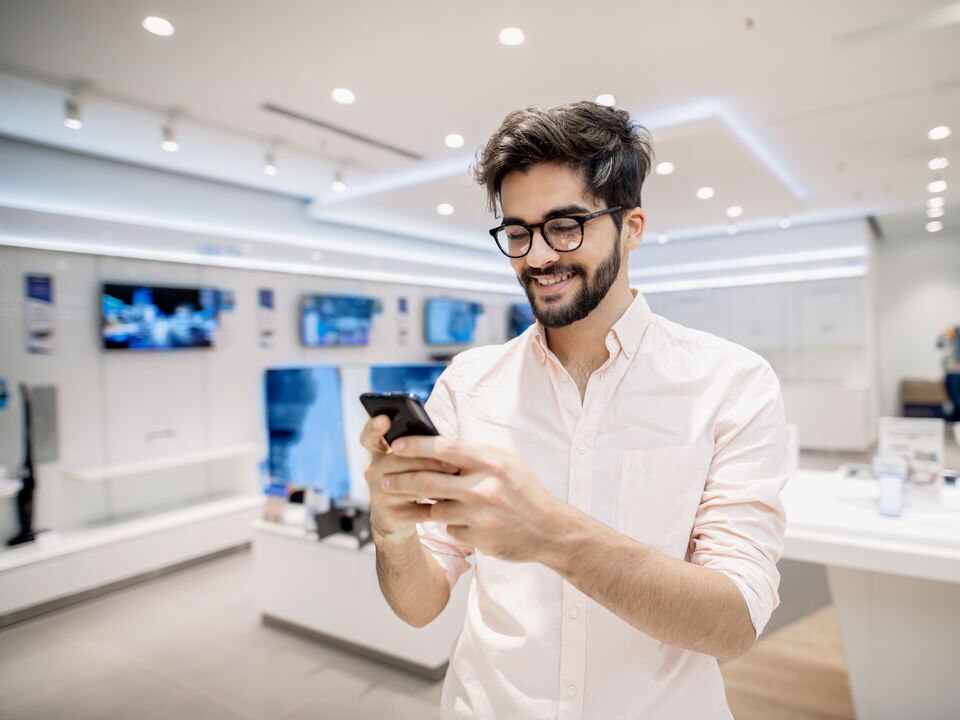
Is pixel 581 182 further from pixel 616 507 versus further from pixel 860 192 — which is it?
pixel 860 192

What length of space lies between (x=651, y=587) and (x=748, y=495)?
251mm

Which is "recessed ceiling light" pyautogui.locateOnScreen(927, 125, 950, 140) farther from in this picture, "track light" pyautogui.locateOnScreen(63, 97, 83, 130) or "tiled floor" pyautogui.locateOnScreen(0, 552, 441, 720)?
"track light" pyautogui.locateOnScreen(63, 97, 83, 130)

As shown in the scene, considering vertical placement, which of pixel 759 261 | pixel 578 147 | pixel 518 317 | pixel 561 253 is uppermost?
pixel 759 261

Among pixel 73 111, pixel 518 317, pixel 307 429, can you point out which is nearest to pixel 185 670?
pixel 307 429

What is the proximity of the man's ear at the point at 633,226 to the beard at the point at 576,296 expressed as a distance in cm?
8

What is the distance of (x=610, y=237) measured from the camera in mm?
1013

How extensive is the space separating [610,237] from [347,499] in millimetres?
2686

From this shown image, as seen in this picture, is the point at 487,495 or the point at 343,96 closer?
the point at 487,495

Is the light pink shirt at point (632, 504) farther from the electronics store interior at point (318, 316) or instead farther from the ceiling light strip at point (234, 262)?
the ceiling light strip at point (234, 262)

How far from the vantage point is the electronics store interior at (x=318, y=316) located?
2.28 meters

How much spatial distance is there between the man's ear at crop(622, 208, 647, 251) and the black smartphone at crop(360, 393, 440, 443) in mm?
588

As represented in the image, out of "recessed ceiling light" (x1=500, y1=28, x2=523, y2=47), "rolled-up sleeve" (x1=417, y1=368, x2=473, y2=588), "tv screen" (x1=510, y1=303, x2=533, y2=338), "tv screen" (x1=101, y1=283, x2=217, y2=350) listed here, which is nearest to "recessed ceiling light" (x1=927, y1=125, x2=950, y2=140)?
"recessed ceiling light" (x1=500, y1=28, x2=523, y2=47)

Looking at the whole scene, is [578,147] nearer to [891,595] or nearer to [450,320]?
[891,595]

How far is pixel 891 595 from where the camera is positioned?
221 cm
